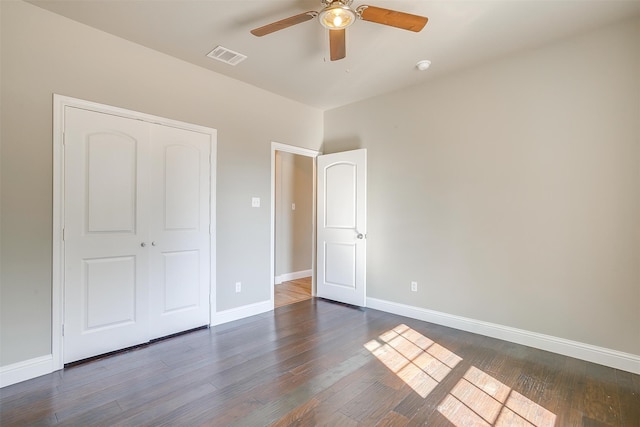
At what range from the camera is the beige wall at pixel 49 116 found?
2.26m

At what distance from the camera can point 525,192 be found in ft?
9.61

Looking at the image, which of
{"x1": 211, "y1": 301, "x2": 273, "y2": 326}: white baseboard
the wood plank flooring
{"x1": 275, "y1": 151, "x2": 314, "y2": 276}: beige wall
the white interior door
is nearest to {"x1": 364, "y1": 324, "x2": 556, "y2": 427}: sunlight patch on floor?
the white interior door

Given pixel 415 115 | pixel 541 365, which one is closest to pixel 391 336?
pixel 541 365

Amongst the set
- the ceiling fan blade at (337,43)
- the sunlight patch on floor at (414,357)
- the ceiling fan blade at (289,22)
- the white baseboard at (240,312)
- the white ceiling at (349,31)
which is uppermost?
the white ceiling at (349,31)

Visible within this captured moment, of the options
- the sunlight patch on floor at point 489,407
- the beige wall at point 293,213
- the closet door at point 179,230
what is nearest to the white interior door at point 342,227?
the beige wall at point 293,213

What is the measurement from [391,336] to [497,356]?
0.94 metres

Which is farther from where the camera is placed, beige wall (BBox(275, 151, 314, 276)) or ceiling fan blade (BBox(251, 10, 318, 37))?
beige wall (BBox(275, 151, 314, 276))

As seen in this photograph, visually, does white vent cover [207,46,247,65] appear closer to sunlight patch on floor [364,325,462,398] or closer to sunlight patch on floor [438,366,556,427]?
sunlight patch on floor [364,325,462,398]

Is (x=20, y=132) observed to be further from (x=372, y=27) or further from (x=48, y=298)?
(x=372, y=27)

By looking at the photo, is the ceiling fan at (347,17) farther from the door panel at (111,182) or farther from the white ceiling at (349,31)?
the door panel at (111,182)

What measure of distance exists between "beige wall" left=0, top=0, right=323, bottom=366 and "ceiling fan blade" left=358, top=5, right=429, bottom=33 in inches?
80.5

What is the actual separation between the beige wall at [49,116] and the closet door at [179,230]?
0.18 meters

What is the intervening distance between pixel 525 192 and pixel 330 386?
246 cm

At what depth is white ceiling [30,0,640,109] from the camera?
2312 mm
